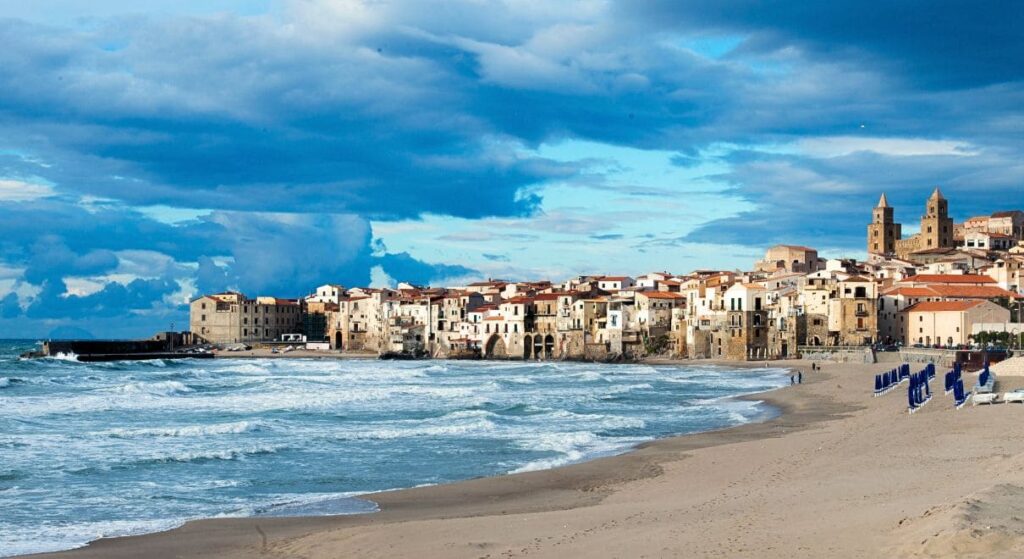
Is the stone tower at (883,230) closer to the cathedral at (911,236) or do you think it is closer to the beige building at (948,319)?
the cathedral at (911,236)

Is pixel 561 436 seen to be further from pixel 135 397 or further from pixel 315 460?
pixel 135 397

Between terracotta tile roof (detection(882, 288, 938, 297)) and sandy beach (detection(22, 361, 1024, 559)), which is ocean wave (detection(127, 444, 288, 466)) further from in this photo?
terracotta tile roof (detection(882, 288, 938, 297))

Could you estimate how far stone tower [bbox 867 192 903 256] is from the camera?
478 feet

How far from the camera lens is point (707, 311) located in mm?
90125

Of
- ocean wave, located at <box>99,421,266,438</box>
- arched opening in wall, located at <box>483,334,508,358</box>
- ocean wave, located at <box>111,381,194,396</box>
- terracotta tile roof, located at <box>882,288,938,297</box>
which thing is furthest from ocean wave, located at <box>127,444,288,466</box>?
arched opening in wall, located at <box>483,334,508,358</box>

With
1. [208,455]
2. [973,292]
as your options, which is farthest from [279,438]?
[973,292]

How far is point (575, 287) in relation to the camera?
4552 inches

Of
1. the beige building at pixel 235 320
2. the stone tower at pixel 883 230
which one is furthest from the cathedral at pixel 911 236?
the beige building at pixel 235 320

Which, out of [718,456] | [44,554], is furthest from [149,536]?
[718,456]

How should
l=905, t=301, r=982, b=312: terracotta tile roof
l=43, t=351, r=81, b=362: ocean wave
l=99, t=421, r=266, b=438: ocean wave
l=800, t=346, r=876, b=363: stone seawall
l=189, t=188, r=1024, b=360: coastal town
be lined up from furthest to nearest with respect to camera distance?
l=43, t=351, r=81, b=362: ocean wave < l=189, t=188, r=1024, b=360: coastal town < l=905, t=301, r=982, b=312: terracotta tile roof < l=800, t=346, r=876, b=363: stone seawall < l=99, t=421, r=266, b=438: ocean wave

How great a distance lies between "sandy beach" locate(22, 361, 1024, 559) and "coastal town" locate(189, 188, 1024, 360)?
51.0 meters

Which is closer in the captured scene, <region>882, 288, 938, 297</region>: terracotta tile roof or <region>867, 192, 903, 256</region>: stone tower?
<region>882, 288, 938, 297</region>: terracotta tile roof

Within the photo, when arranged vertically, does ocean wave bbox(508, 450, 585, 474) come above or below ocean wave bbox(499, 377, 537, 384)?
above

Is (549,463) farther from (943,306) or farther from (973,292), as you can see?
(973,292)
